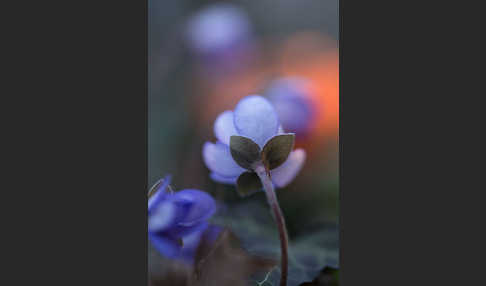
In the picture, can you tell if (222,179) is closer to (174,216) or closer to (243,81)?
(174,216)

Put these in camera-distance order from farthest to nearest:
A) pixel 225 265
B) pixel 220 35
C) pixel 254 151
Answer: pixel 220 35, pixel 225 265, pixel 254 151

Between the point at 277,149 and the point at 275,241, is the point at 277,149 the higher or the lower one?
the higher one

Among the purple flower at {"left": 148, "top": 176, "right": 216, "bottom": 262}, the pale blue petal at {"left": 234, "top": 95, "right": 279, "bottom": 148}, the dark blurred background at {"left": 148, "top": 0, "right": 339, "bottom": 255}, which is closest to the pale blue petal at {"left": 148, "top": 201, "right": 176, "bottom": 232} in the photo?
the purple flower at {"left": 148, "top": 176, "right": 216, "bottom": 262}

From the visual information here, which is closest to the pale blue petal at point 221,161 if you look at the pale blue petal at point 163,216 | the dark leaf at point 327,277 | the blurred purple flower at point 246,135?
the blurred purple flower at point 246,135

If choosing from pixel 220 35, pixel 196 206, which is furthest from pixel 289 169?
pixel 220 35

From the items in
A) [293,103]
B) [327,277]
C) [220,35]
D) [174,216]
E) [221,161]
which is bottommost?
[327,277]

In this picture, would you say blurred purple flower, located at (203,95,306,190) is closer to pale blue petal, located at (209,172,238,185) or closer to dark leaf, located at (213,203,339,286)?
pale blue petal, located at (209,172,238,185)

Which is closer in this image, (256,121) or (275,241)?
(256,121)

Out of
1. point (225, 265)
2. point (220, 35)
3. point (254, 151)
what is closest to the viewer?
point (254, 151)
